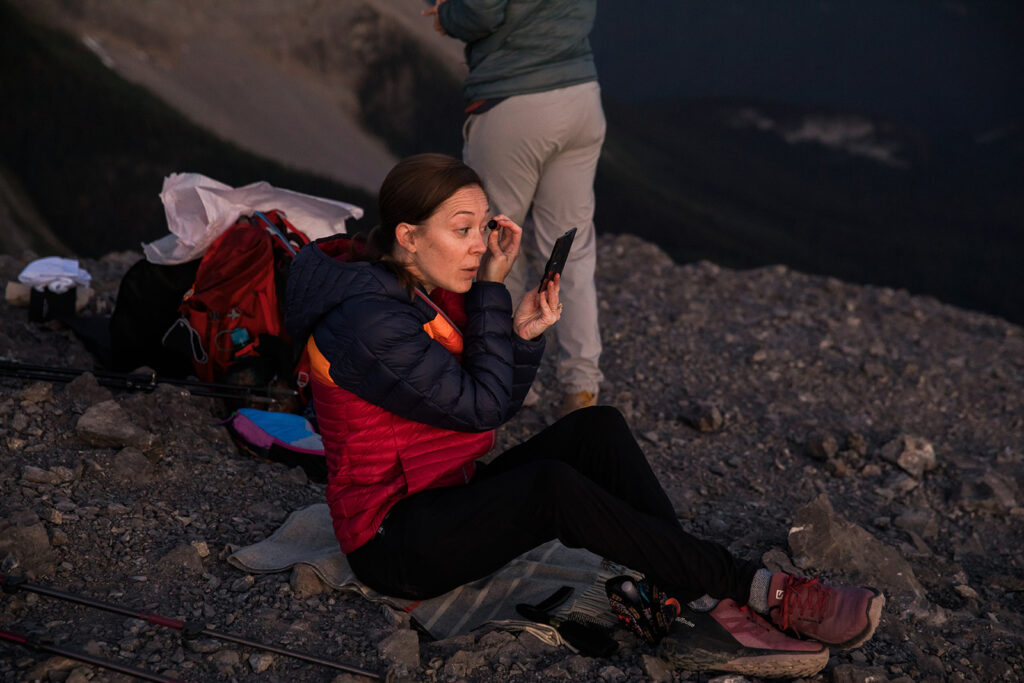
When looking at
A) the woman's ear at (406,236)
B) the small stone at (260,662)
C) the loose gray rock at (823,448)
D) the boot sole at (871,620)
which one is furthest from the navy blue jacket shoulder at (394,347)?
the loose gray rock at (823,448)

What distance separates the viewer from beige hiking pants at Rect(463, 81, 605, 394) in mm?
3629

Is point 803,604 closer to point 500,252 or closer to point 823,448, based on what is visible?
point 500,252

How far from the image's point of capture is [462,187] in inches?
96.7

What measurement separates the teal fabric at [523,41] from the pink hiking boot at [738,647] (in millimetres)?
2053

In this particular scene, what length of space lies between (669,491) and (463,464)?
51.7 inches

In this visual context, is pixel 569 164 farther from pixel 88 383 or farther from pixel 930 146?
pixel 930 146

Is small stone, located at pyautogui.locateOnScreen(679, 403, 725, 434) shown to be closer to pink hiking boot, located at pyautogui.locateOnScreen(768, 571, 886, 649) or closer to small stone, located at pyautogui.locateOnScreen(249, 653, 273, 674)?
pink hiking boot, located at pyautogui.locateOnScreen(768, 571, 886, 649)

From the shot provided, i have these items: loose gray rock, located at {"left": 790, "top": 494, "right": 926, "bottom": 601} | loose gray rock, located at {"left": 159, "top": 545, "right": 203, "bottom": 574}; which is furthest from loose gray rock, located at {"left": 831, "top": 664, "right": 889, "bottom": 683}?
loose gray rock, located at {"left": 159, "top": 545, "right": 203, "bottom": 574}

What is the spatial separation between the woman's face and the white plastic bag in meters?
1.44

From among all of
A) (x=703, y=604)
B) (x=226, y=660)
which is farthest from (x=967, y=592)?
(x=226, y=660)

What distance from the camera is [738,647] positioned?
7.60ft

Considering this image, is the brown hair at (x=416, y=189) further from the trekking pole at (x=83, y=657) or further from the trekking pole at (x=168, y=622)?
the trekking pole at (x=83, y=657)

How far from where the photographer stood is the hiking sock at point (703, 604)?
2.44 metres

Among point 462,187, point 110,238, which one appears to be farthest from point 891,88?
point 462,187
